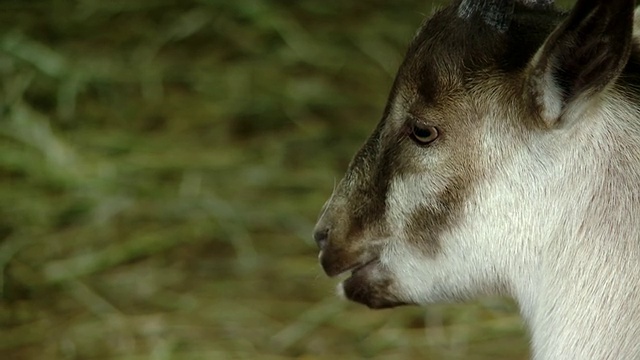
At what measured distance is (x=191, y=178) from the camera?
6.73m

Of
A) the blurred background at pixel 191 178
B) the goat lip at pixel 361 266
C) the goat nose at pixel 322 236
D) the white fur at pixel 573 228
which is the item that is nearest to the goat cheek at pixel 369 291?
the goat lip at pixel 361 266

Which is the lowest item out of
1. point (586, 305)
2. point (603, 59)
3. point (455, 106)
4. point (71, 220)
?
point (71, 220)

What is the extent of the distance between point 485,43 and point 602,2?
0.52m

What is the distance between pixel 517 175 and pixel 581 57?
0.39 metres

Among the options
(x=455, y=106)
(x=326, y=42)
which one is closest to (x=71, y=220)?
(x=326, y=42)

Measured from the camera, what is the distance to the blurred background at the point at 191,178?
5.77 meters

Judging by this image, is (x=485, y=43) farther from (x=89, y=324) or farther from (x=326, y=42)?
(x=326, y=42)

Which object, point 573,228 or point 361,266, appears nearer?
point 573,228

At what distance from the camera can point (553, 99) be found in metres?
3.39

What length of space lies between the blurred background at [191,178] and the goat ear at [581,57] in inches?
96.0

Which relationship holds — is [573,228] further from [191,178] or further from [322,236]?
[191,178]

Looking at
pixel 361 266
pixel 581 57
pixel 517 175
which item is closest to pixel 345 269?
pixel 361 266

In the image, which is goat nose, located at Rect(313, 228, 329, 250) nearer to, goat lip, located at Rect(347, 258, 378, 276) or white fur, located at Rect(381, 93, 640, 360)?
goat lip, located at Rect(347, 258, 378, 276)

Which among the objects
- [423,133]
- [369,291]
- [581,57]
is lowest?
[369,291]
